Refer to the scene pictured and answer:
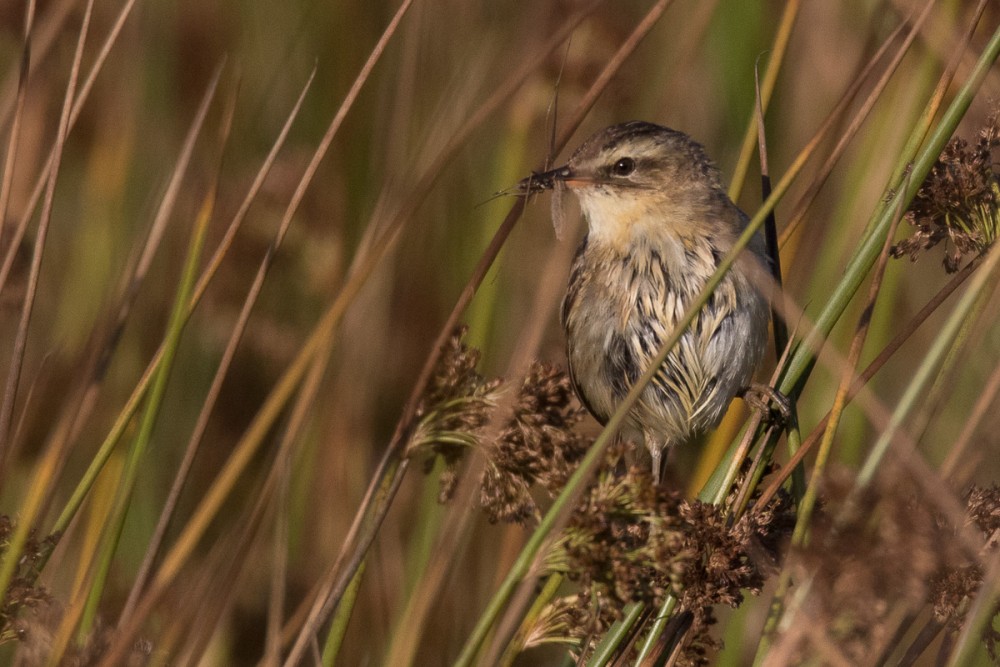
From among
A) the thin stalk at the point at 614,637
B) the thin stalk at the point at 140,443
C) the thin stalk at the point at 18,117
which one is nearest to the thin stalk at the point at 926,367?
the thin stalk at the point at 614,637

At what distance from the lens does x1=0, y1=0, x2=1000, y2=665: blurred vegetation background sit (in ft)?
9.98

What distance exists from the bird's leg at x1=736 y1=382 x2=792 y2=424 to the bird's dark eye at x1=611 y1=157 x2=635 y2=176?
62 centimetres

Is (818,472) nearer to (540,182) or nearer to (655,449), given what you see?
(540,182)

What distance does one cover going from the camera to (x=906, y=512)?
1.54m

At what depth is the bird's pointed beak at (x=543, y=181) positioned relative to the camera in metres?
2.46

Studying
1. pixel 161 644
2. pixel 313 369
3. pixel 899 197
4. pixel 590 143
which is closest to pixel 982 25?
pixel 590 143

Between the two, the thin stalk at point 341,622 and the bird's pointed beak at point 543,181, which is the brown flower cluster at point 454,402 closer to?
the thin stalk at point 341,622

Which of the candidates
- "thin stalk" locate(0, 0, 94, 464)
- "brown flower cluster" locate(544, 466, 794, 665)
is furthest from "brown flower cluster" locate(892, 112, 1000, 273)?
"thin stalk" locate(0, 0, 94, 464)

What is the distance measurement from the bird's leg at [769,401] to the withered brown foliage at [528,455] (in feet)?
1.30

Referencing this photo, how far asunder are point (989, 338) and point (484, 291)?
5.02 ft

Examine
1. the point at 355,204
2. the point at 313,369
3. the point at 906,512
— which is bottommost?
the point at 313,369

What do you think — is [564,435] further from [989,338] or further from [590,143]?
[989,338]

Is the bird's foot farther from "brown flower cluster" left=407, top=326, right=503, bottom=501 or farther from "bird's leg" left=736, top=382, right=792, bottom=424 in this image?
"brown flower cluster" left=407, top=326, right=503, bottom=501

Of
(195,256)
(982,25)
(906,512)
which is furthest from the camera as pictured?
(982,25)
